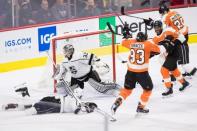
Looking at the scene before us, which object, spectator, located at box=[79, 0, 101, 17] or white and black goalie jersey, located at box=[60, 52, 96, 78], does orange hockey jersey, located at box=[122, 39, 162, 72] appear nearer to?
white and black goalie jersey, located at box=[60, 52, 96, 78]

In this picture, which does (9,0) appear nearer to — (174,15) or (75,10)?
(75,10)

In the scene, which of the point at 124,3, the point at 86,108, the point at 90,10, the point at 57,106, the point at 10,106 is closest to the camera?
the point at 86,108

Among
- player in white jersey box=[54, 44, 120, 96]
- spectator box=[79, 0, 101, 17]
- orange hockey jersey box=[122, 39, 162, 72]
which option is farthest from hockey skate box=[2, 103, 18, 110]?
spectator box=[79, 0, 101, 17]

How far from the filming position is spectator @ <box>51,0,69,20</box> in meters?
9.40

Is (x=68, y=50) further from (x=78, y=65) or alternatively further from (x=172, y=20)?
(x=172, y=20)

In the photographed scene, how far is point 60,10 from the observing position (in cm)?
947

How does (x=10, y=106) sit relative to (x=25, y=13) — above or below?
below

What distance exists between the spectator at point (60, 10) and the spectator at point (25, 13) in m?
0.40

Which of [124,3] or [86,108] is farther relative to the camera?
[124,3]

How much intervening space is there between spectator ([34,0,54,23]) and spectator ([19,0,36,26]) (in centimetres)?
12

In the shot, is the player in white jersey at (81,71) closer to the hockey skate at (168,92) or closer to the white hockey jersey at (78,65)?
the white hockey jersey at (78,65)

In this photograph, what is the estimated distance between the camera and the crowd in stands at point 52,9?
8984 millimetres

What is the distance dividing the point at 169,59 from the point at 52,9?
301 cm

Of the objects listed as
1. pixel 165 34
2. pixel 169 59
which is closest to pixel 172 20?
pixel 165 34
